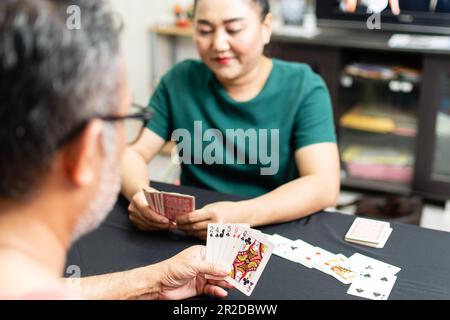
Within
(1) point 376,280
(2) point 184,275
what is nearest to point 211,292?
(2) point 184,275

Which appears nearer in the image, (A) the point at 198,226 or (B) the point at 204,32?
(A) the point at 198,226

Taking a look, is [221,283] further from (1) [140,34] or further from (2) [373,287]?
(1) [140,34]

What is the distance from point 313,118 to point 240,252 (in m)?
0.73

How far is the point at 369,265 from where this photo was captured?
4.76 feet

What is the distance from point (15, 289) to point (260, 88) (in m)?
1.38

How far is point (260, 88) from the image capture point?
204cm

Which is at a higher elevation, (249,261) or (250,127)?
(250,127)

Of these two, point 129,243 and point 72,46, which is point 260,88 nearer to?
point 129,243

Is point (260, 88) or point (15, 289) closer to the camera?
point (15, 289)

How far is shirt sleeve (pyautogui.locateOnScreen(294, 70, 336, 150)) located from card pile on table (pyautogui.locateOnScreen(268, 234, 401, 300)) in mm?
488

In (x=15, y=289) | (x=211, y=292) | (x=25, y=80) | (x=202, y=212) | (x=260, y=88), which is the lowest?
(x=211, y=292)

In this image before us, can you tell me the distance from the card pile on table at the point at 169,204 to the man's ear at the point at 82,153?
28.4 inches

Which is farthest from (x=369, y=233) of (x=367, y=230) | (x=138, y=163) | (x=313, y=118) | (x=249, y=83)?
(x=138, y=163)

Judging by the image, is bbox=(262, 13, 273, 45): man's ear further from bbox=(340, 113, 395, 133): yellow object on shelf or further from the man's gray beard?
bbox=(340, 113, 395, 133): yellow object on shelf
